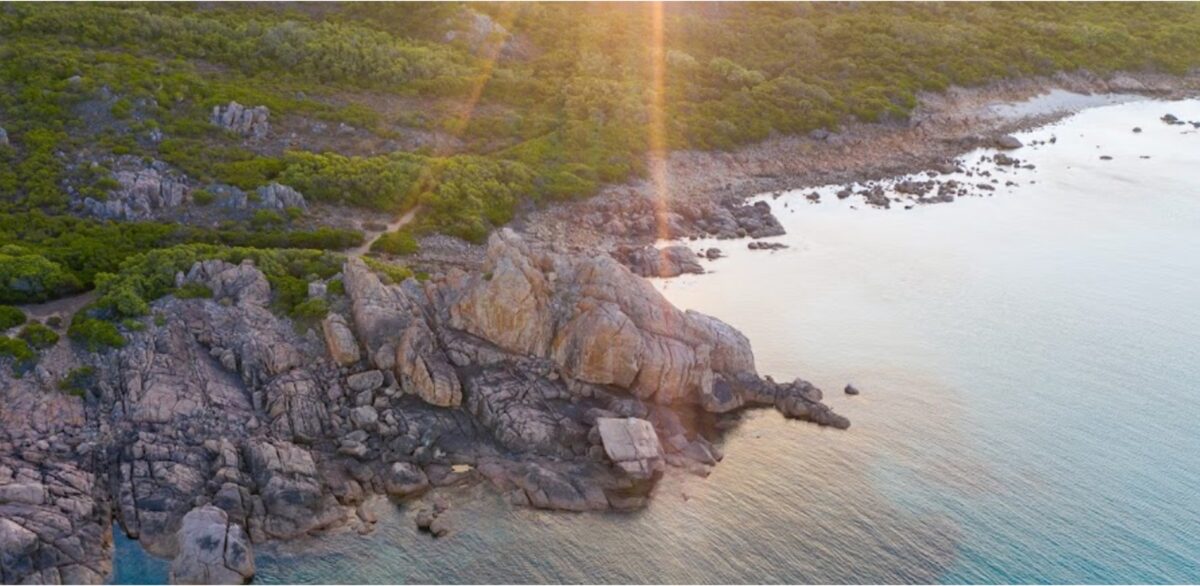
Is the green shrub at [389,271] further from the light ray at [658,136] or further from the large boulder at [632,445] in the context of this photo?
the light ray at [658,136]

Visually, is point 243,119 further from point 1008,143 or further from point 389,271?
point 1008,143

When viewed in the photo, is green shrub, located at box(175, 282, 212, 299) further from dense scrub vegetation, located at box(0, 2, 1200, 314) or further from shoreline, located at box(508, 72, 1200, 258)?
shoreline, located at box(508, 72, 1200, 258)

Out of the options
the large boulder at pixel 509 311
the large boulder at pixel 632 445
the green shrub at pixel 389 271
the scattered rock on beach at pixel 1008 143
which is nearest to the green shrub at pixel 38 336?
the green shrub at pixel 389 271

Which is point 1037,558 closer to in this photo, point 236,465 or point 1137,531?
point 1137,531

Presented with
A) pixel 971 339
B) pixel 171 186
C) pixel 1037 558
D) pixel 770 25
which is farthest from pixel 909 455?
pixel 770 25

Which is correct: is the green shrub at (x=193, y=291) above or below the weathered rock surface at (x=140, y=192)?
above

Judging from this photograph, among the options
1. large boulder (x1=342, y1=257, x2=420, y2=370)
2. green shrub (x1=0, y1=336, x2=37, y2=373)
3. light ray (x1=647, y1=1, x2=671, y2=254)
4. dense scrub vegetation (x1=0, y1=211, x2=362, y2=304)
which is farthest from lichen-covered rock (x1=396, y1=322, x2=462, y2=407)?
light ray (x1=647, y1=1, x2=671, y2=254)

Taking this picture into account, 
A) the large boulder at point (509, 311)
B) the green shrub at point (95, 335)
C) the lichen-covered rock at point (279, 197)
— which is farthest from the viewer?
the lichen-covered rock at point (279, 197)
